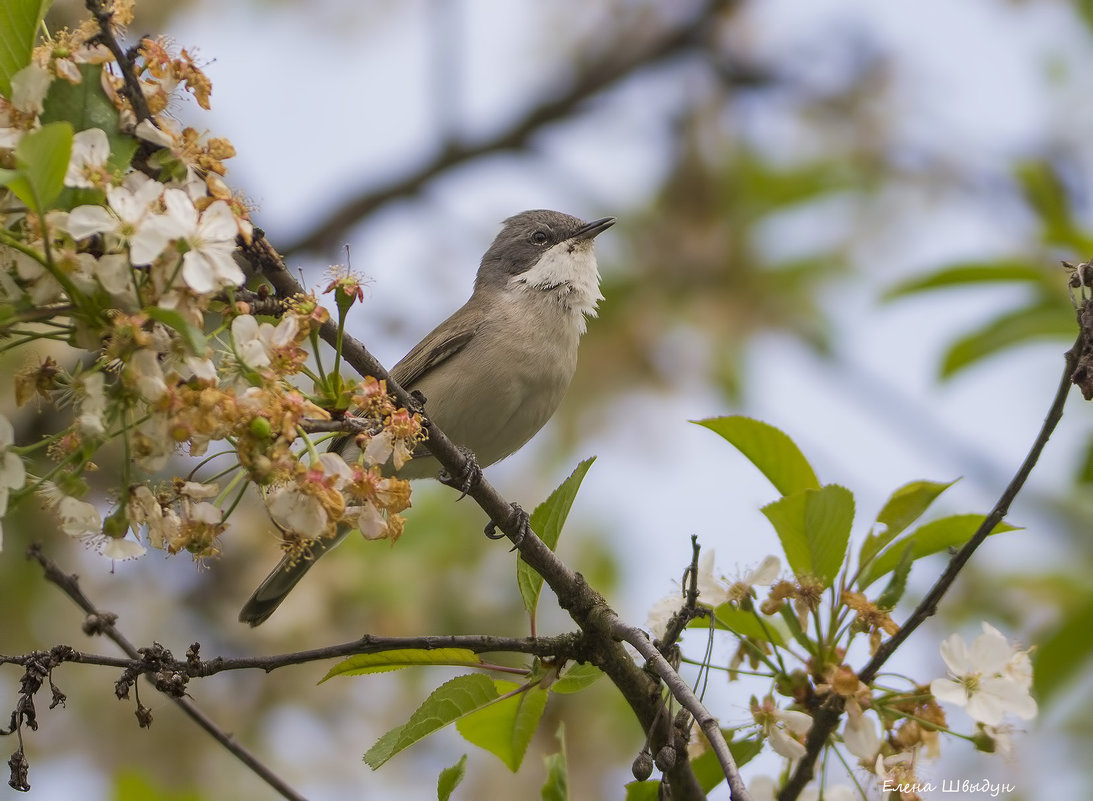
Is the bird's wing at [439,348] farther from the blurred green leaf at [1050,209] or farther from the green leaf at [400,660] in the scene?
the blurred green leaf at [1050,209]

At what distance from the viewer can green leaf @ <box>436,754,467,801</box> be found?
2850 millimetres

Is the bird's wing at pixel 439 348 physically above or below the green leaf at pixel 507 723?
above

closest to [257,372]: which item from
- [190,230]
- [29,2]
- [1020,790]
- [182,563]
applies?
[190,230]

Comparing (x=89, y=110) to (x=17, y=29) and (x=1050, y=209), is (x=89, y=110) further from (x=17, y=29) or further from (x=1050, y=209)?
(x=1050, y=209)

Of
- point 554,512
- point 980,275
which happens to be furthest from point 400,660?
point 980,275

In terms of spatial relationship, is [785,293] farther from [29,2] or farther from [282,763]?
[29,2]

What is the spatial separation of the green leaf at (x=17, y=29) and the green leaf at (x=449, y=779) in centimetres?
193

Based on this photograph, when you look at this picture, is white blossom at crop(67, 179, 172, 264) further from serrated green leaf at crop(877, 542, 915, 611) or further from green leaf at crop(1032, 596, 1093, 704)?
green leaf at crop(1032, 596, 1093, 704)

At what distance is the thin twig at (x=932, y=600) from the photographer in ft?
8.36

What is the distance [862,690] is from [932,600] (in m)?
0.30

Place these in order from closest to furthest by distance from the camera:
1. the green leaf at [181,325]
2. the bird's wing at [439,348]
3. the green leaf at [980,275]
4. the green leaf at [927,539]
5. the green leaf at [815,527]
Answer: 1. the green leaf at [181,325]
2. the green leaf at [815,527]
3. the green leaf at [927,539]
4. the green leaf at [980,275]
5. the bird's wing at [439,348]

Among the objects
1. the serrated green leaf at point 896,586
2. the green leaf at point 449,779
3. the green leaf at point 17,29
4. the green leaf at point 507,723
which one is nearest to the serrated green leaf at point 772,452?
the serrated green leaf at point 896,586

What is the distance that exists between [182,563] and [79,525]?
5.39 meters

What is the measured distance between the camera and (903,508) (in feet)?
10.7
